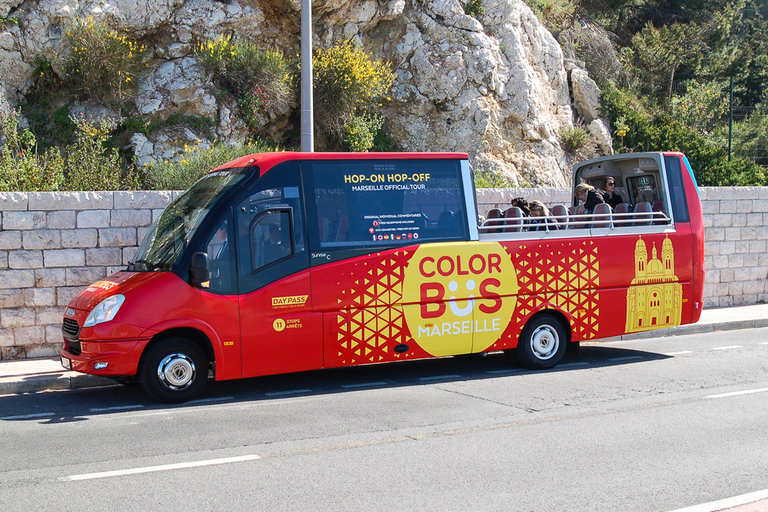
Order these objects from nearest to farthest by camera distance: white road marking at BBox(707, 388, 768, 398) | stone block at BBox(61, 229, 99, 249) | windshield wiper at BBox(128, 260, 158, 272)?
1. white road marking at BBox(707, 388, 768, 398)
2. windshield wiper at BBox(128, 260, 158, 272)
3. stone block at BBox(61, 229, 99, 249)

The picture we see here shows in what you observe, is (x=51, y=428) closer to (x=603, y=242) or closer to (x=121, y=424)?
(x=121, y=424)

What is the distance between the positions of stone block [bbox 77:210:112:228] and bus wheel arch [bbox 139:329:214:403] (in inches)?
133

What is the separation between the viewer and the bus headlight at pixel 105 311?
7.84m

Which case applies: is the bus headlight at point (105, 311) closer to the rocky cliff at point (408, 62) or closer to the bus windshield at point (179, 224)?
the bus windshield at point (179, 224)

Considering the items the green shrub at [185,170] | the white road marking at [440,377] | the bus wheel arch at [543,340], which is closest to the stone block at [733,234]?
the bus wheel arch at [543,340]

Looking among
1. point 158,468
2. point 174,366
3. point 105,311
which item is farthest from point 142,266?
point 158,468

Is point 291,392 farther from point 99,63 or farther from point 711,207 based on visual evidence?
point 99,63

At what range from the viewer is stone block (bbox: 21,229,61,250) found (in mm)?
10328

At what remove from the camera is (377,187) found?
904 cm

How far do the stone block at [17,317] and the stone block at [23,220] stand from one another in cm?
116

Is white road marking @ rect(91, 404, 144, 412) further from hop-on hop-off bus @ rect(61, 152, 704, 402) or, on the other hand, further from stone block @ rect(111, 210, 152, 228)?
stone block @ rect(111, 210, 152, 228)

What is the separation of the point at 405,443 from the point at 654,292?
5599 millimetres

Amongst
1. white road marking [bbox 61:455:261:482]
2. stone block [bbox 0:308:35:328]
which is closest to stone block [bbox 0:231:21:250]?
stone block [bbox 0:308:35:328]

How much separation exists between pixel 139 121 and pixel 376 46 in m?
7.79
